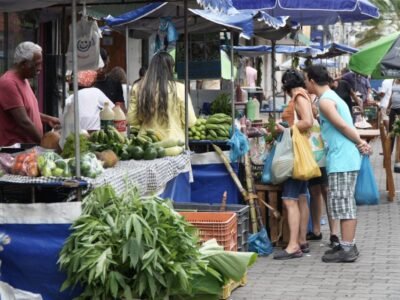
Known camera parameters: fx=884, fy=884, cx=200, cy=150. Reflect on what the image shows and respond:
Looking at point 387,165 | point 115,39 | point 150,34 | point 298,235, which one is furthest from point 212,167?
point 115,39

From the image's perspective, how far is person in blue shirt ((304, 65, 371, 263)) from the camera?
7879 millimetres

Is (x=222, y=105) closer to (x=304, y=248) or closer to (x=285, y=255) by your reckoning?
(x=304, y=248)

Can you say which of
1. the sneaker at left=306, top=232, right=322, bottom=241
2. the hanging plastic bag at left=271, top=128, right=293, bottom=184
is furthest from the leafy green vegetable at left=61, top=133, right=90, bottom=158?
the sneaker at left=306, top=232, right=322, bottom=241

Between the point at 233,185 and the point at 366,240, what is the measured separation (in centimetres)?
167

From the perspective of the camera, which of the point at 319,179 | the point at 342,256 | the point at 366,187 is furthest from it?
the point at 366,187

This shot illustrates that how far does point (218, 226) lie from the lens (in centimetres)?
668

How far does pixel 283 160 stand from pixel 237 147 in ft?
2.10

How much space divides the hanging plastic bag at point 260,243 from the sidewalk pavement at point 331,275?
3.4 inches

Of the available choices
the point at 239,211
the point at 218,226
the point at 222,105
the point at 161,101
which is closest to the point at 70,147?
the point at 218,226

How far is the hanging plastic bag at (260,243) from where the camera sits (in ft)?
27.7

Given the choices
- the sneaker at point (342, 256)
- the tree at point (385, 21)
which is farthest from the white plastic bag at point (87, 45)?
the tree at point (385, 21)

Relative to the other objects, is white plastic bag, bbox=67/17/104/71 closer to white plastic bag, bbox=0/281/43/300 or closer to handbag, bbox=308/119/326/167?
handbag, bbox=308/119/326/167

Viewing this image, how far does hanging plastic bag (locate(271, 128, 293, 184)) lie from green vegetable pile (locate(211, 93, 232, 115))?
1.62 m

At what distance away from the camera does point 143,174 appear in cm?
684
